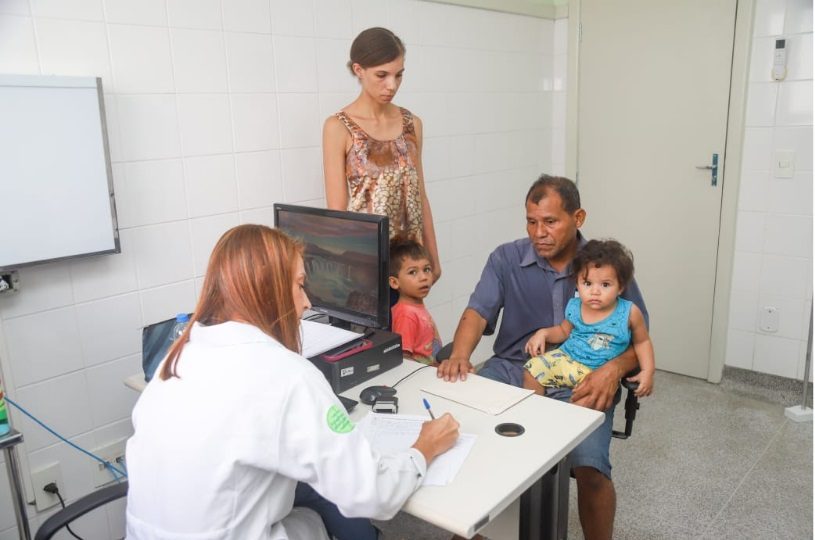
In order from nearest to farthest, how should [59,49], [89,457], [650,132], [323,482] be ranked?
[323,482] → [59,49] → [89,457] → [650,132]

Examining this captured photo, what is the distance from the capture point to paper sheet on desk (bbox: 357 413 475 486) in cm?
139

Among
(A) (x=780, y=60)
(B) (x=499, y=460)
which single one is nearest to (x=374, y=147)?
(B) (x=499, y=460)

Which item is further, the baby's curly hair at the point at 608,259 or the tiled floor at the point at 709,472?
the tiled floor at the point at 709,472

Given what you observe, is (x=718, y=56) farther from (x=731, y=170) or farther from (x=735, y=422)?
(x=735, y=422)

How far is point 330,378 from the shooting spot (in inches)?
71.7

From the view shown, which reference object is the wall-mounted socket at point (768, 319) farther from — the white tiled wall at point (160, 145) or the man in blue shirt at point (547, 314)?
the white tiled wall at point (160, 145)

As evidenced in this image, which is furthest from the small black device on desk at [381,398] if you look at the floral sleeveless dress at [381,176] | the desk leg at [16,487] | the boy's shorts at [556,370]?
the floral sleeveless dress at [381,176]

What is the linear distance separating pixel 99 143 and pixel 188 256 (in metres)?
0.52

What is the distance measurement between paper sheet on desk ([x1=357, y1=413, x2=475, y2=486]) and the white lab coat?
6.6 inches

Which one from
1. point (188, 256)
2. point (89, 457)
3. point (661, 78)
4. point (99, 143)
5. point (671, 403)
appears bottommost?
point (671, 403)

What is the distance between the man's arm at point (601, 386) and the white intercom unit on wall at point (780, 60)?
2.07 metres

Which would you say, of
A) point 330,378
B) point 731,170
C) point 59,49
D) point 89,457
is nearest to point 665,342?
point 731,170

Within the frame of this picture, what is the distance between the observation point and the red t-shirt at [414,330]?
2301mm

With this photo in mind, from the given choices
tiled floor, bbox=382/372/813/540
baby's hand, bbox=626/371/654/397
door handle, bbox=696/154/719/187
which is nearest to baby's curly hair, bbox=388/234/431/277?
baby's hand, bbox=626/371/654/397
